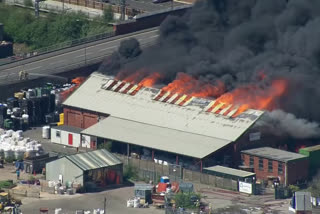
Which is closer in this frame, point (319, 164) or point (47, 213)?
point (47, 213)

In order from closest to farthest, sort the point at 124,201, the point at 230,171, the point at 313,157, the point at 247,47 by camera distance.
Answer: the point at 124,201, the point at 230,171, the point at 313,157, the point at 247,47

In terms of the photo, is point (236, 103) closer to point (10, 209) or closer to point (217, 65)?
point (217, 65)

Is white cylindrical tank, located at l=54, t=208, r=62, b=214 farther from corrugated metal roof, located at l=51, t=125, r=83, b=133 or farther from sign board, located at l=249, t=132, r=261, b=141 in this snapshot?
corrugated metal roof, located at l=51, t=125, r=83, b=133

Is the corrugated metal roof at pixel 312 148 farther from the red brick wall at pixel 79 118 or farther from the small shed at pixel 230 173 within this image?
the red brick wall at pixel 79 118

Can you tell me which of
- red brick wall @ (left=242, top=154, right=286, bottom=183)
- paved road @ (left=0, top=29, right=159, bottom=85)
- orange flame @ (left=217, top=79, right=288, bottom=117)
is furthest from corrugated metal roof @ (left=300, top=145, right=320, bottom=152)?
paved road @ (left=0, top=29, right=159, bottom=85)

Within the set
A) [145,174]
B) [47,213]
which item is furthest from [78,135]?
[47,213]

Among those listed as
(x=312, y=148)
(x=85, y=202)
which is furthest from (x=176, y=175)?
(x=312, y=148)

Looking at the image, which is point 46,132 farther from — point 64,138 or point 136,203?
point 136,203
